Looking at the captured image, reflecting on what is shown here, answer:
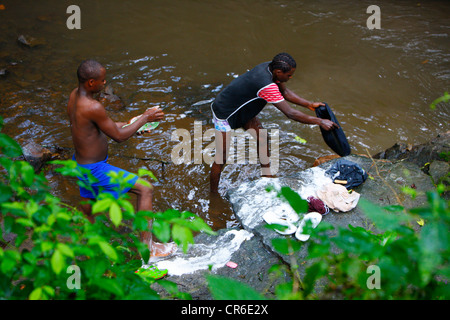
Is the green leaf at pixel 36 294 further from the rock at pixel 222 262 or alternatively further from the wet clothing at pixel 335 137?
the wet clothing at pixel 335 137

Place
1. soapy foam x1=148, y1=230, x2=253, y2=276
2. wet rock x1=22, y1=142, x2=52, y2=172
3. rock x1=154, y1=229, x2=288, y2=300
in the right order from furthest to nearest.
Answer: wet rock x1=22, y1=142, x2=52, y2=172 → soapy foam x1=148, y1=230, x2=253, y2=276 → rock x1=154, y1=229, x2=288, y2=300

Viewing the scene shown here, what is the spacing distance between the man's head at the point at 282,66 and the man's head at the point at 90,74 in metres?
1.73

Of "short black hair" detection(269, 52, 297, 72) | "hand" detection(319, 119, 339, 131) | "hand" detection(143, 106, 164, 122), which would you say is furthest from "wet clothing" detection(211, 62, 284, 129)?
"hand" detection(143, 106, 164, 122)

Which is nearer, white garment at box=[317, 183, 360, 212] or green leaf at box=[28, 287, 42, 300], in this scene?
green leaf at box=[28, 287, 42, 300]

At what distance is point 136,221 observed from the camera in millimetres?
1745

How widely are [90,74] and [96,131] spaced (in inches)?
19.5

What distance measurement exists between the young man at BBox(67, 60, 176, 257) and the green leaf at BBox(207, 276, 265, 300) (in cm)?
160

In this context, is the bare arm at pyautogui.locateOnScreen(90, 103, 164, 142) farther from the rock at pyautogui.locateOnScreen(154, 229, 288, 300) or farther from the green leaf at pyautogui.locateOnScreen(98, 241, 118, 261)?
the green leaf at pyautogui.locateOnScreen(98, 241, 118, 261)

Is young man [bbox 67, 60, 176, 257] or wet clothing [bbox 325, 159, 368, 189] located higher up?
young man [bbox 67, 60, 176, 257]

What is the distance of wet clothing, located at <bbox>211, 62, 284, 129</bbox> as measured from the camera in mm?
3832

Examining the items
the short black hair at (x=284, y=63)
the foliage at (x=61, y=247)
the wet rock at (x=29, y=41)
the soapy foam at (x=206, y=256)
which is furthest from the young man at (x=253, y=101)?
the wet rock at (x=29, y=41)

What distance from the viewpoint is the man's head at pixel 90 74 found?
9.92ft
